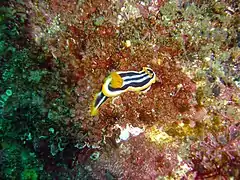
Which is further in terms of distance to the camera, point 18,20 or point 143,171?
point 143,171

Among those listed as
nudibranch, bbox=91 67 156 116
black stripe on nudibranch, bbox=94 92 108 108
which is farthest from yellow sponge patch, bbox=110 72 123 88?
black stripe on nudibranch, bbox=94 92 108 108

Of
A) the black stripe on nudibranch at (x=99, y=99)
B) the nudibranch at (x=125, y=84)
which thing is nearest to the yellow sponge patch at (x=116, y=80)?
the nudibranch at (x=125, y=84)

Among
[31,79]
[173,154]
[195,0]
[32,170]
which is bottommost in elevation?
[173,154]

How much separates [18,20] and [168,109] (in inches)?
100

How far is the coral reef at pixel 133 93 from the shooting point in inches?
151

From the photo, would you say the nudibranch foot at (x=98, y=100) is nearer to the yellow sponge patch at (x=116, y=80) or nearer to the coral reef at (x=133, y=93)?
the coral reef at (x=133, y=93)

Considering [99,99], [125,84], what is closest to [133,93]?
[125,84]

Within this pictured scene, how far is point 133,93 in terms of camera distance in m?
3.98

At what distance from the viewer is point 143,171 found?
156 inches

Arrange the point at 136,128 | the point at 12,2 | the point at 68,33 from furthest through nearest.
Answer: the point at 136,128
the point at 68,33
the point at 12,2

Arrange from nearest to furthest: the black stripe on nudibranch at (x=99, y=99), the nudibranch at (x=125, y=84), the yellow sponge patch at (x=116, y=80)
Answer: the yellow sponge patch at (x=116, y=80) < the nudibranch at (x=125, y=84) < the black stripe on nudibranch at (x=99, y=99)

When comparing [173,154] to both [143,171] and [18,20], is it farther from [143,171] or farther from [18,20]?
[18,20]

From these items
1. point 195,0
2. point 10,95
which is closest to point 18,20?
point 10,95

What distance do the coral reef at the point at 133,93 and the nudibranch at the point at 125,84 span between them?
0.13 m
